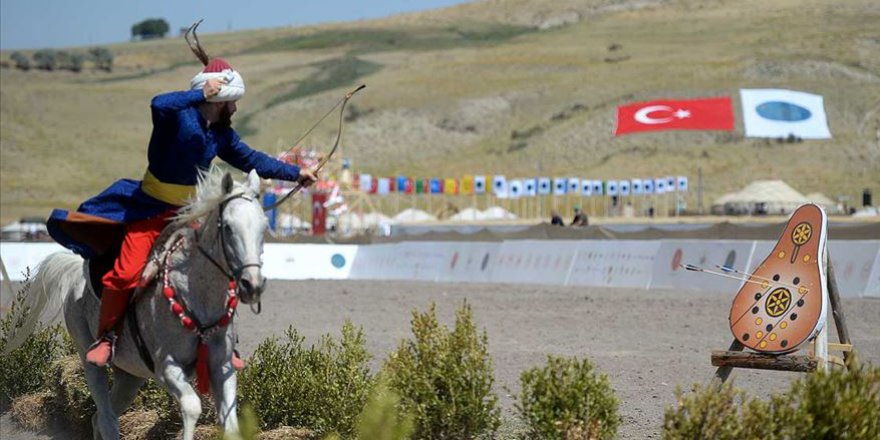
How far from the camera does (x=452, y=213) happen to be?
79.2 meters

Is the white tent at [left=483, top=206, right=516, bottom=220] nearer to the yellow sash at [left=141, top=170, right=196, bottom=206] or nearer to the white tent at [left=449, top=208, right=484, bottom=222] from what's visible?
the white tent at [left=449, top=208, right=484, bottom=222]

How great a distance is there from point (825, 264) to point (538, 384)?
6.55 ft

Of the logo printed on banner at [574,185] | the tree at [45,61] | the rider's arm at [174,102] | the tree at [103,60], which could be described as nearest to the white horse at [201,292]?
the rider's arm at [174,102]

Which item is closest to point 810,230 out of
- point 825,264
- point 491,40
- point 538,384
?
point 825,264

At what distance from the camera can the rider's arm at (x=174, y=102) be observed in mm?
7703

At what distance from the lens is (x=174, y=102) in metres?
7.72

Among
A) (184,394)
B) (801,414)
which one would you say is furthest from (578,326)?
(801,414)

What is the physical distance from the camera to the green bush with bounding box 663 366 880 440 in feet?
19.8

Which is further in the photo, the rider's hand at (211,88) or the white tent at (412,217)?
the white tent at (412,217)

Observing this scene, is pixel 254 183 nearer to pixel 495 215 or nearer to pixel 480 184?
pixel 480 184

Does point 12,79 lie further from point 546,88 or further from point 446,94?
point 546,88

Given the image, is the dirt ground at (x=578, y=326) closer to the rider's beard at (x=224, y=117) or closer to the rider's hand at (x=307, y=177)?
the rider's hand at (x=307, y=177)

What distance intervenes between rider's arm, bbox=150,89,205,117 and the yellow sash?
43 cm

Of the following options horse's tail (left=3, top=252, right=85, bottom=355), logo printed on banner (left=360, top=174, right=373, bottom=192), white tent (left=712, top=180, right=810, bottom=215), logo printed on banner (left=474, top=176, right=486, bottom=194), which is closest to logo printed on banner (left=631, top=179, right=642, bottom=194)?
white tent (left=712, top=180, right=810, bottom=215)
